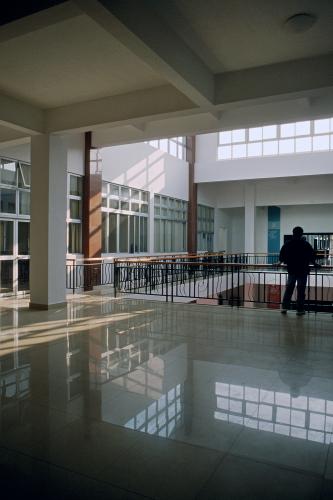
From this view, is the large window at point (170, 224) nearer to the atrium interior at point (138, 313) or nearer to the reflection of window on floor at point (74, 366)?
the atrium interior at point (138, 313)

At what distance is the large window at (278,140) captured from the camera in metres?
16.2

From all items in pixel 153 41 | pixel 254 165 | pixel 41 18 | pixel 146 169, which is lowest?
pixel 41 18

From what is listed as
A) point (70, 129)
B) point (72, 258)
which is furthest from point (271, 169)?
point (70, 129)

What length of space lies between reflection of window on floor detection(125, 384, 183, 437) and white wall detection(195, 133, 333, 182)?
48.6 ft

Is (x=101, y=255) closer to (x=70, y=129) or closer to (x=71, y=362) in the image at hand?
(x=70, y=129)

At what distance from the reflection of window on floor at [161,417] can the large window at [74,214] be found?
27.5ft

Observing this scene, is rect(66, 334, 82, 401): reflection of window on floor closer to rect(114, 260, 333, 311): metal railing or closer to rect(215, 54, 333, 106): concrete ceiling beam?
rect(114, 260, 333, 311): metal railing

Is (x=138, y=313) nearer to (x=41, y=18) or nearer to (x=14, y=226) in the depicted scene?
(x=14, y=226)

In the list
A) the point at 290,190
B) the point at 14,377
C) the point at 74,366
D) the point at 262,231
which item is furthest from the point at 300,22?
the point at 262,231

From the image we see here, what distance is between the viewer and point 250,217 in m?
19.3

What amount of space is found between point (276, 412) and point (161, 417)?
0.90 m

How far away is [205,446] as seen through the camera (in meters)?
2.44

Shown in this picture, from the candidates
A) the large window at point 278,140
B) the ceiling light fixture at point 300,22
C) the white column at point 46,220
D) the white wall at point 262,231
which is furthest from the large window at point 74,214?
the white wall at point 262,231

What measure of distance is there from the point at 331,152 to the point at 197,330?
12.8 metres
